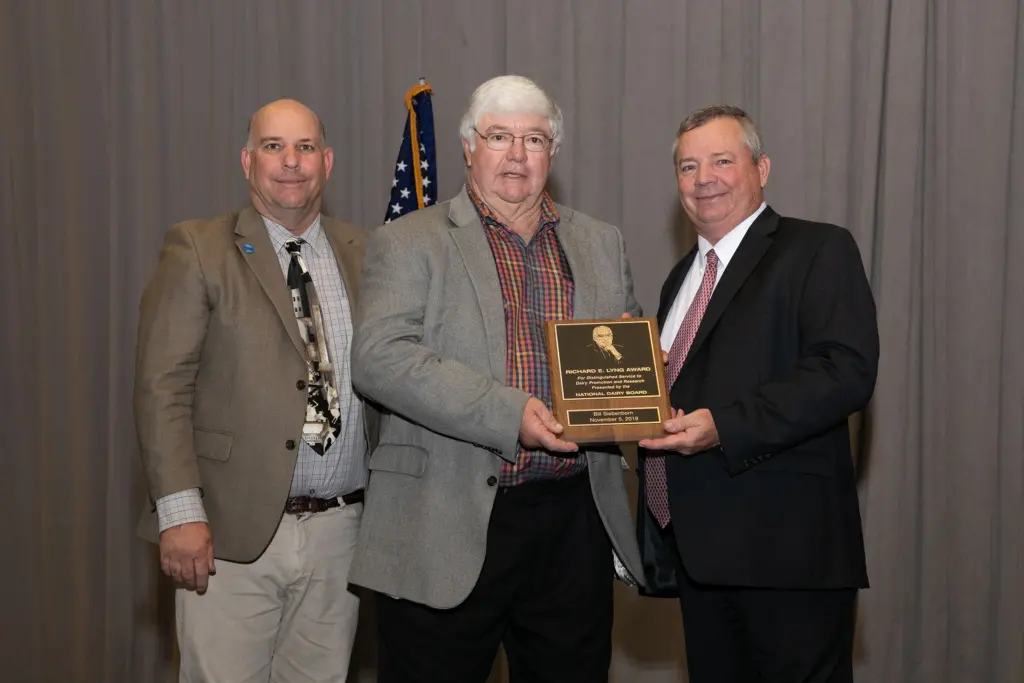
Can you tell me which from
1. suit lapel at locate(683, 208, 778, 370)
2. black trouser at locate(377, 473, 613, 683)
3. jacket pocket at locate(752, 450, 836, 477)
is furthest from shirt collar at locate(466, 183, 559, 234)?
jacket pocket at locate(752, 450, 836, 477)

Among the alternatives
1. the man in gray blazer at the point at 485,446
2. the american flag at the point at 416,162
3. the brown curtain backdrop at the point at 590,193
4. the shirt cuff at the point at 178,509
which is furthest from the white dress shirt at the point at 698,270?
the brown curtain backdrop at the point at 590,193

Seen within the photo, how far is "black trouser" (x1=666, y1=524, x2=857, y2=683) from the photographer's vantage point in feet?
8.18

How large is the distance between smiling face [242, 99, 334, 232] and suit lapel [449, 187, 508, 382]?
0.55 m

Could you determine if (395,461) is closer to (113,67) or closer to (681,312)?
(681,312)

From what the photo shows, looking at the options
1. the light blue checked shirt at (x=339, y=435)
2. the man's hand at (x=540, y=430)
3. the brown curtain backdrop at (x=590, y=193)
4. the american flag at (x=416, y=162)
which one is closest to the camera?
the man's hand at (x=540, y=430)

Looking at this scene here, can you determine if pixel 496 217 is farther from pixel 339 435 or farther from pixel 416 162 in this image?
pixel 416 162

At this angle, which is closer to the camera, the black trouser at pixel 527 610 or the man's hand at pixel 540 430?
the man's hand at pixel 540 430

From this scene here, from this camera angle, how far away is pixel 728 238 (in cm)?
272

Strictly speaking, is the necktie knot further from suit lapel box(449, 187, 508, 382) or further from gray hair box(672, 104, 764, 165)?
suit lapel box(449, 187, 508, 382)

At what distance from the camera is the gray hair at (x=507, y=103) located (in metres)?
2.57

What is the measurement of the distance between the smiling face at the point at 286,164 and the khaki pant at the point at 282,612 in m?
0.89

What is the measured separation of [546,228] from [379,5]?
248 cm

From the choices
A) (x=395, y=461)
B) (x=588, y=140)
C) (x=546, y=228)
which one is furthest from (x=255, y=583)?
(x=588, y=140)

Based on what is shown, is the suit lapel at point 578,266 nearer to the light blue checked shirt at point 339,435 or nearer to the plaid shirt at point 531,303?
the plaid shirt at point 531,303
